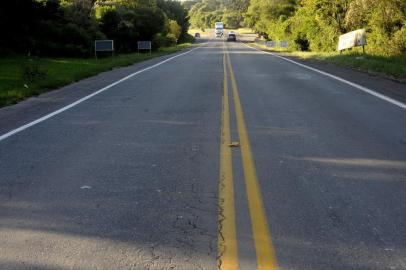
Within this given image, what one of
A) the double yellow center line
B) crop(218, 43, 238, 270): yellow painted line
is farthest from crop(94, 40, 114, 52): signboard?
crop(218, 43, 238, 270): yellow painted line

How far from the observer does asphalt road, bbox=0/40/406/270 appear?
414 centimetres

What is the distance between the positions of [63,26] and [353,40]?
18420 mm

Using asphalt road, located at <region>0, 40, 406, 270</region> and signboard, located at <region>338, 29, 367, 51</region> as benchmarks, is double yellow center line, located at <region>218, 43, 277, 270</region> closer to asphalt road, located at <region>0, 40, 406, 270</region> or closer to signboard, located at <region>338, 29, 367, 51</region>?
asphalt road, located at <region>0, 40, 406, 270</region>

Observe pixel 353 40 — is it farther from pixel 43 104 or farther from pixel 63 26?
pixel 43 104

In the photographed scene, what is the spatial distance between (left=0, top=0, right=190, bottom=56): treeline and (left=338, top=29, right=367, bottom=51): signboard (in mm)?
16289

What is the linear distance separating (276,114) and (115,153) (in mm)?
4139

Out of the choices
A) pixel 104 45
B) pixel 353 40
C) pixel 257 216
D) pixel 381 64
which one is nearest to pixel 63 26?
pixel 104 45

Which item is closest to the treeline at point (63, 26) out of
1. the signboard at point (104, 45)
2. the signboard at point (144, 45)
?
the signboard at point (104, 45)

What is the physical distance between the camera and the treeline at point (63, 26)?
1155 inches

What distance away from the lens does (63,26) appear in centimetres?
3438

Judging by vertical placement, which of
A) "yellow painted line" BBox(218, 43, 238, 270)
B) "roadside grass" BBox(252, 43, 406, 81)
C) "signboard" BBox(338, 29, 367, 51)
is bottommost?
"yellow painted line" BBox(218, 43, 238, 270)

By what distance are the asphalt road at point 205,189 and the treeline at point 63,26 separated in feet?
67.1

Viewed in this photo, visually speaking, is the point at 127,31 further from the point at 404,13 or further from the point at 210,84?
the point at 210,84

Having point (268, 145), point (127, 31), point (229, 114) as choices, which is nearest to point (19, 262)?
point (268, 145)
